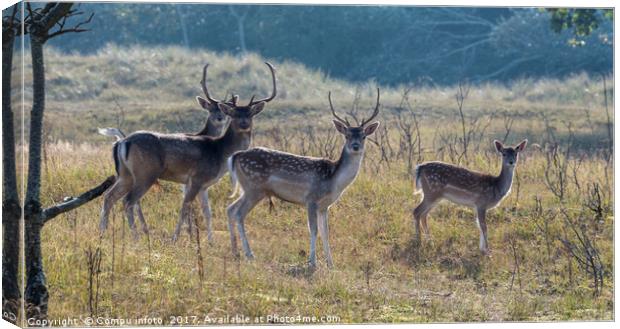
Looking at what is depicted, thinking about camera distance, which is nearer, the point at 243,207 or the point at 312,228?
the point at 312,228

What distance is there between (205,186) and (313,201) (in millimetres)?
1304

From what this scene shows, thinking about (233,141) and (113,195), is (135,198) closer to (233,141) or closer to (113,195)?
(113,195)

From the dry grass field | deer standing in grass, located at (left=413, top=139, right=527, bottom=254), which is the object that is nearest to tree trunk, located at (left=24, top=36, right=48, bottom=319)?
the dry grass field

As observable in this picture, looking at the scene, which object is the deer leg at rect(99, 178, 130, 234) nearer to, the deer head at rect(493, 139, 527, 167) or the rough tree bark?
the rough tree bark

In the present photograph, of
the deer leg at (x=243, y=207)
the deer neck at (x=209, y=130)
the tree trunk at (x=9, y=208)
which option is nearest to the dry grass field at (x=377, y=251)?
the deer leg at (x=243, y=207)

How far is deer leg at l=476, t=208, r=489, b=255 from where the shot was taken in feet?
34.8

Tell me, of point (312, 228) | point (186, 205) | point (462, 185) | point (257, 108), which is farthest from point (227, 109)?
point (462, 185)

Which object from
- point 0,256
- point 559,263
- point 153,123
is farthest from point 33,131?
point 153,123

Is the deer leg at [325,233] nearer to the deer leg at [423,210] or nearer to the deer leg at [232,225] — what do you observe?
the deer leg at [232,225]

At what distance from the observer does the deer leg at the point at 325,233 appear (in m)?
9.89

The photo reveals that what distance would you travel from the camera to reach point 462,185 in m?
11.2

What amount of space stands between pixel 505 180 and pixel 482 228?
24.5 inches

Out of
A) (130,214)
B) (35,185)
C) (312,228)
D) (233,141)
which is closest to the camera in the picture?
(35,185)

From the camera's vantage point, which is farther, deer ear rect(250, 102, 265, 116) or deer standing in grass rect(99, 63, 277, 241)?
deer ear rect(250, 102, 265, 116)
